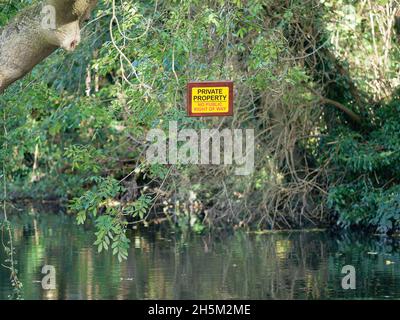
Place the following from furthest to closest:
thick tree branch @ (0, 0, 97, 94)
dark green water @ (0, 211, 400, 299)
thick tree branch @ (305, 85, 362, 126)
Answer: thick tree branch @ (305, 85, 362, 126) → dark green water @ (0, 211, 400, 299) → thick tree branch @ (0, 0, 97, 94)

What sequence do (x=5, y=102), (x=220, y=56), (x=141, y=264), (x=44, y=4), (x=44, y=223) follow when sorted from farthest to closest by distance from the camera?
1. (x=44, y=223)
2. (x=141, y=264)
3. (x=220, y=56)
4. (x=5, y=102)
5. (x=44, y=4)

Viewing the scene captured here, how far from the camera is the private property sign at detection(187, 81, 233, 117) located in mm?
8219

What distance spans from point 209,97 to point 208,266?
581cm

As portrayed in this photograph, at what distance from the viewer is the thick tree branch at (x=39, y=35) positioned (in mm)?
7414

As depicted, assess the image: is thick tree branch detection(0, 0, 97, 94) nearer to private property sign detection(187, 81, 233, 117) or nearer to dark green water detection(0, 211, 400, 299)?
private property sign detection(187, 81, 233, 117)

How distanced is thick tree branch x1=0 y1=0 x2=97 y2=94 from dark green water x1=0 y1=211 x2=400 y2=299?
13.6ft

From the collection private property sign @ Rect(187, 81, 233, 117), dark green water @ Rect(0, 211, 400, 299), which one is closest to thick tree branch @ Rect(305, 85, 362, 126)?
dark green water @ Rect(0, 211, 400, 299)

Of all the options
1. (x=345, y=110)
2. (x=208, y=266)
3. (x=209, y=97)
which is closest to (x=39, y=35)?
(x=209, y=97)

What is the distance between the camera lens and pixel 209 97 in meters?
8.30

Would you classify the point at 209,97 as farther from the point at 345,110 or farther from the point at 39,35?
the point at 345,110

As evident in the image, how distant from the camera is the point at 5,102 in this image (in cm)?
1135

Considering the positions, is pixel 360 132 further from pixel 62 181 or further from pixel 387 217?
pixel 62 181

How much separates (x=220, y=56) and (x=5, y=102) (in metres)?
2.48
